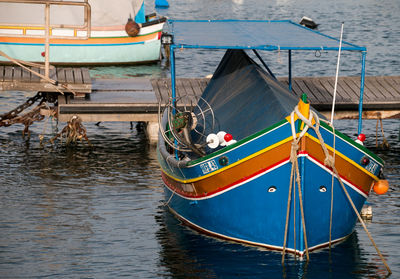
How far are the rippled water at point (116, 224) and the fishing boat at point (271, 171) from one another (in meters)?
0.44

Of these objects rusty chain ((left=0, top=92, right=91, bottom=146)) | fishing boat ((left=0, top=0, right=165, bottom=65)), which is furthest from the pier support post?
fishing boat ((left=0, top=0, right=165, bottom=65))

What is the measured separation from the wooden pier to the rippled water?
3.84ft

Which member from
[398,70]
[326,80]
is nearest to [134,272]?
[326,80]

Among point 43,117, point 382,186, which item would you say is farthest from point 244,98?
point 43,117

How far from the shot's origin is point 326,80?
893 inches

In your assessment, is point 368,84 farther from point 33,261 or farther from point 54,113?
point 33,261

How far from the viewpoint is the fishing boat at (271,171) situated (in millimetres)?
12422

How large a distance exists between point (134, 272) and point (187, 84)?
9.97 m

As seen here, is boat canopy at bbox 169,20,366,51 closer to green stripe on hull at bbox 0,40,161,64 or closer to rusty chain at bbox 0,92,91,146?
rusty chain at bbox 0,92,91,146

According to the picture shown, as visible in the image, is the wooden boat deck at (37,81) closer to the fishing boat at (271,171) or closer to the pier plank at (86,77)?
the pier plank at (86,77)

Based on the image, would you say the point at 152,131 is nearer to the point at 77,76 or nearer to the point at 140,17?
the point at 77,76

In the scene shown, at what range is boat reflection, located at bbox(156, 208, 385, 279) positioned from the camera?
12.9 metres

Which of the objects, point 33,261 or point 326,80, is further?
point 326,80

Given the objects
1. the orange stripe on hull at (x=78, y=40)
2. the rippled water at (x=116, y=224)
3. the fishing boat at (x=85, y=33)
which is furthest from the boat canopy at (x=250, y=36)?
the orange stripe on hull at (x=78, y=40)
